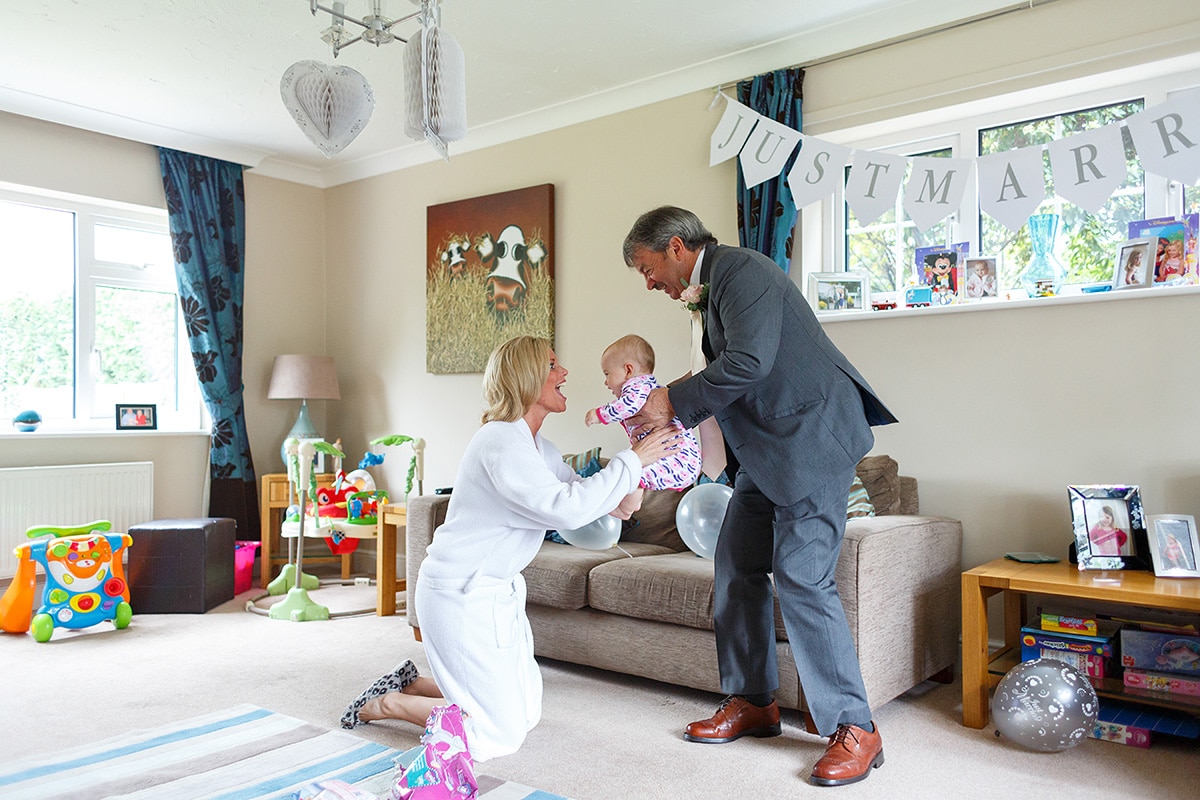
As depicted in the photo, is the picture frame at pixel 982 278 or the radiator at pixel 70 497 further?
the radiator at pixel 70 497

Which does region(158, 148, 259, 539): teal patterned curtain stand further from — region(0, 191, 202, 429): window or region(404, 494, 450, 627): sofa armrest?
region(404, 494, 450, 627): sofa armrest

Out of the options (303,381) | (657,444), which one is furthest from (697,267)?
(303,381)

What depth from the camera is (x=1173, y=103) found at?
2.75 meters

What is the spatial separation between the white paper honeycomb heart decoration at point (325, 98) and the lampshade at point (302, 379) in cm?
262

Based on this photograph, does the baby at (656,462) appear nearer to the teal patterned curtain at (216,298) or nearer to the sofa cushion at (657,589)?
the sofa cushion at (657,589)

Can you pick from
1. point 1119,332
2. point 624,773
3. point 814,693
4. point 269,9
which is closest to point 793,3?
point 1119,332

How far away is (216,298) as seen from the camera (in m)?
5.12

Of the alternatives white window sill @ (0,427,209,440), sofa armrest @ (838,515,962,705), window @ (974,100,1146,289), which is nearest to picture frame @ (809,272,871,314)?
window @ (974,100,1146,289)

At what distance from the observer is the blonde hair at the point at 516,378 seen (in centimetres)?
236

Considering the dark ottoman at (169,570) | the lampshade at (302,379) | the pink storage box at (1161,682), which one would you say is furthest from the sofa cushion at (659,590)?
the lampshade at (302,379)

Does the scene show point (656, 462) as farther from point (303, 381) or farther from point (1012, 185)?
point (303, 381)

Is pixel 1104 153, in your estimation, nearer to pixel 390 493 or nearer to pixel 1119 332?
pixel 1119 332

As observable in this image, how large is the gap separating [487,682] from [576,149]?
2942 millimetres

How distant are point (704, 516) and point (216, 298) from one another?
3.41 m
